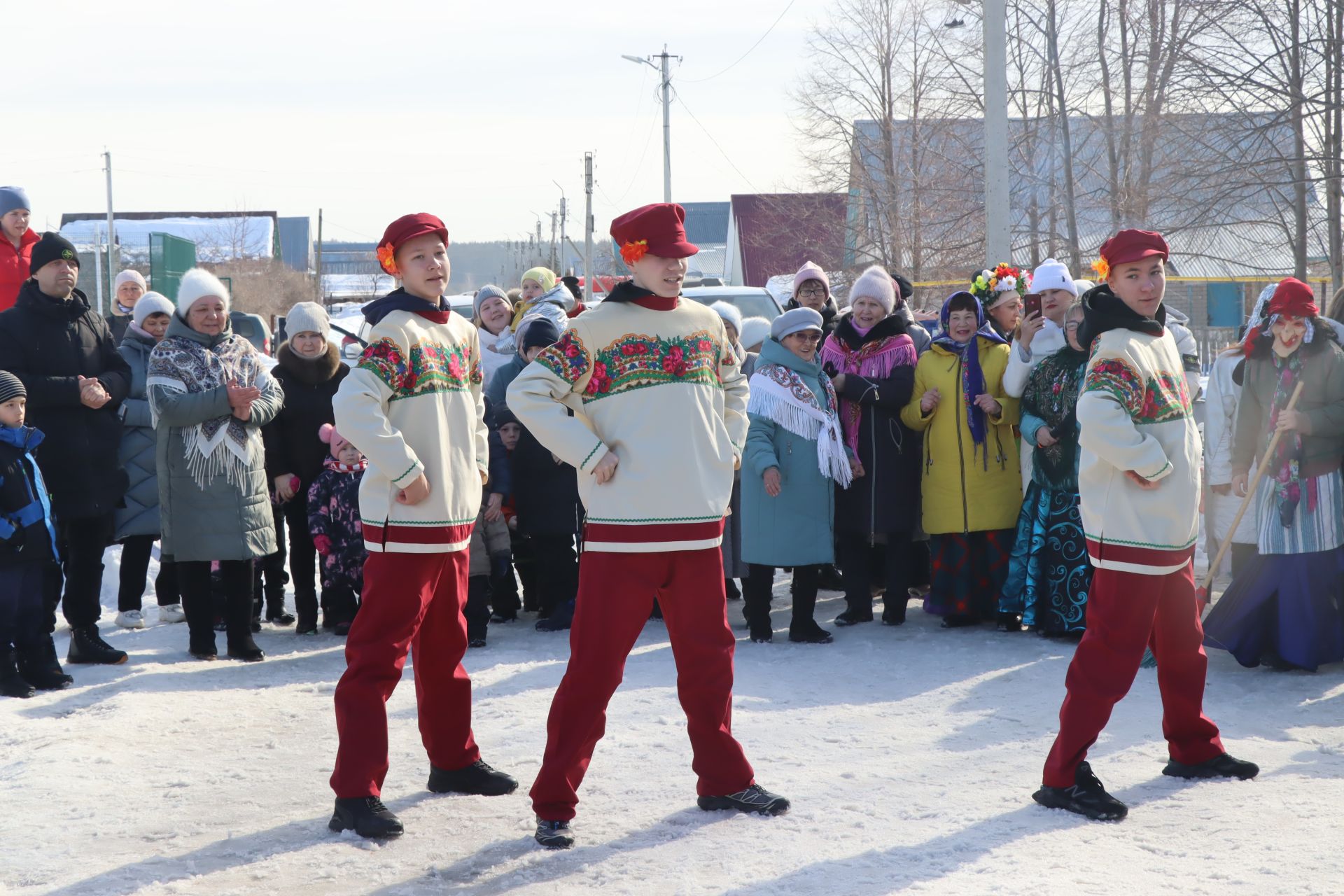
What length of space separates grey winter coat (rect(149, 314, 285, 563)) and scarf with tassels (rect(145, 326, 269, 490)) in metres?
0.02

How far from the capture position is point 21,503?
20.5ft

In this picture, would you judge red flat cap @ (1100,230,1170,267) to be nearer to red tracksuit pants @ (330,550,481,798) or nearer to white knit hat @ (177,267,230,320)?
red tracksuit pants @ (330,550,481,798)

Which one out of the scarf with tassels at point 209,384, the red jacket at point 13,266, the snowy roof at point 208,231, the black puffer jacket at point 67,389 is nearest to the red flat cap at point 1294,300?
the scarf with tassels at point 209,384

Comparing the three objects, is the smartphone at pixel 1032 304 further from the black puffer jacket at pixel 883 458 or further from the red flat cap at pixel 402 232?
the red flat cap at pixel 402 232

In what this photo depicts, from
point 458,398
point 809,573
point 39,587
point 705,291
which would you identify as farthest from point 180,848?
point 705,291

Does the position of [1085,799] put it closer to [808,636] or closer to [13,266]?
[808,636]

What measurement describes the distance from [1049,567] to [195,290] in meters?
4.70

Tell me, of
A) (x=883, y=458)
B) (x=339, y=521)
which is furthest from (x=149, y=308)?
(x=883, y=458)

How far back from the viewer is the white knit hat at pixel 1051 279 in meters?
7.39

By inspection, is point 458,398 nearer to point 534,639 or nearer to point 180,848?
point 180,848

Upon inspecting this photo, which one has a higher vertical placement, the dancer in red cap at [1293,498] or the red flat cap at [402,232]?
the red flat cap at [402,232]

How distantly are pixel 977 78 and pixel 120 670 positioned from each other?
21.6 meters

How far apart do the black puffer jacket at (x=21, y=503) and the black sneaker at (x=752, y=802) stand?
3.69 meters

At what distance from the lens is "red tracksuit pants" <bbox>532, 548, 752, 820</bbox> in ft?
13.7
